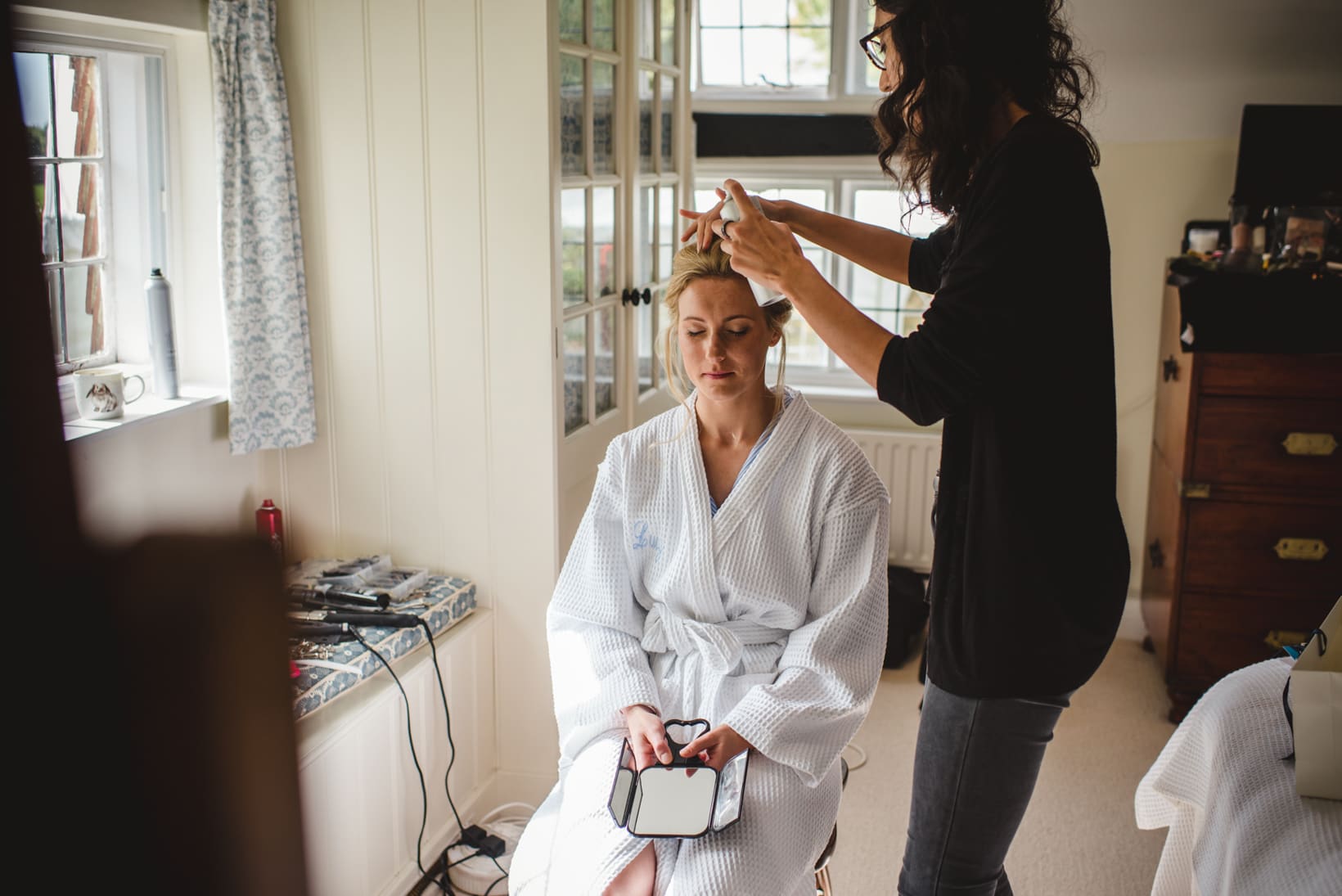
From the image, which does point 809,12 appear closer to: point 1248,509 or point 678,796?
point 1248,509

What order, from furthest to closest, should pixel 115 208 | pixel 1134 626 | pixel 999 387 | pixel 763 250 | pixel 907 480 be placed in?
pixel 907 480 → pixel 1134 626 → pixel 115 208 → pixel 763 250 → pixel 999 387

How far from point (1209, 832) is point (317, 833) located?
6.02 feet

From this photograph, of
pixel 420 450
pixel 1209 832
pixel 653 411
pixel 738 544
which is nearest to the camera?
pixel 1209 832

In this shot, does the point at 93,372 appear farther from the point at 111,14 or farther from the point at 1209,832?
the point at 1209,832

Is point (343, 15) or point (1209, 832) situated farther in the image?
point (343, 15)

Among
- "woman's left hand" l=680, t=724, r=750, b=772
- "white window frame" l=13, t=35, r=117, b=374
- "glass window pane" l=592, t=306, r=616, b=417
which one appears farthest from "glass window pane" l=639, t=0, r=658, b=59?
"woman's left hand" l=680, t=724, r=750, b=772

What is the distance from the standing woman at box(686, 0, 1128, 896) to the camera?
4.19ft

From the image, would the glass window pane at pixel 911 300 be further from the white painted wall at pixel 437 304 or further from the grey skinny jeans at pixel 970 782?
the grey skinny jeans at pixel 970 782

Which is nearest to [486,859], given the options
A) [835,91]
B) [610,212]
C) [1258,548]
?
[610,212]

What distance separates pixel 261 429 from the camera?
252 cm

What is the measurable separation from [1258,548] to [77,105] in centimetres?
298

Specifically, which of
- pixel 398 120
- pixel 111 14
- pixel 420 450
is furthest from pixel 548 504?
pixel 111 14

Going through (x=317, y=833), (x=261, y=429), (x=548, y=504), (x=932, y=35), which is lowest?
(x=548, y=504)

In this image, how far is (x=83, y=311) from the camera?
93.5 inches
